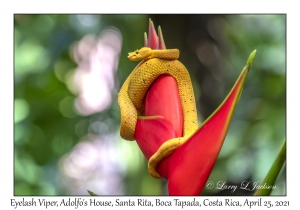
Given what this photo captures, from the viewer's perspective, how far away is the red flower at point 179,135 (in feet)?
1.83

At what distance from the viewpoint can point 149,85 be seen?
704 millimetres

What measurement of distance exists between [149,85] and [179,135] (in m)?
0.12

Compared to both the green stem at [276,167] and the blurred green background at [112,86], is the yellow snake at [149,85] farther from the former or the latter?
the blurred green background at [112,86]

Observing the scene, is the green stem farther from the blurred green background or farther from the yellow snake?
the blurred green background

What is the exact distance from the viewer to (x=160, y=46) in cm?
74

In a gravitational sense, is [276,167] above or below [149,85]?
below

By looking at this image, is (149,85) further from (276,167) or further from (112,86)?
(112,86)

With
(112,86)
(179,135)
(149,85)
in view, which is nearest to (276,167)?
(179,135)

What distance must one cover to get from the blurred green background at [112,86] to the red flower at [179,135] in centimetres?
81

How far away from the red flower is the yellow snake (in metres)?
0.01

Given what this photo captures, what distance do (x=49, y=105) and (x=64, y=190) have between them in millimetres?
381

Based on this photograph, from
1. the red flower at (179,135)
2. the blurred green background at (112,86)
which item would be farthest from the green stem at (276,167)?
the blurred green background at (112,86)
